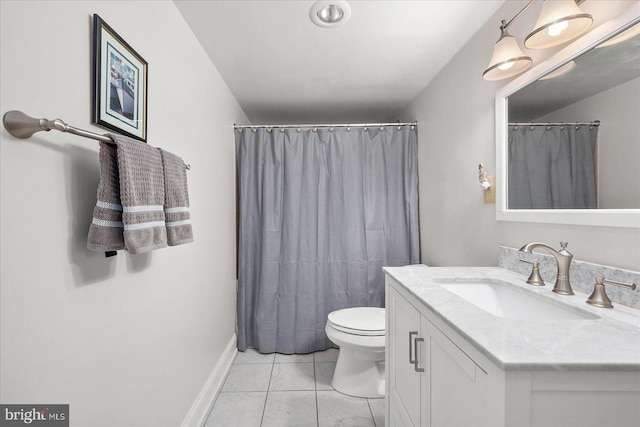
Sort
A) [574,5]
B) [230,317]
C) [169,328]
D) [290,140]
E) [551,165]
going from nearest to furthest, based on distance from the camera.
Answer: [574,5] → [551,165] → [169,328] → [230,317] → [290,140]

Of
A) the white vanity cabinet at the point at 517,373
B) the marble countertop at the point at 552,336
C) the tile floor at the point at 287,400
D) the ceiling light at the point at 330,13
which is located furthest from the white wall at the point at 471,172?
the tile floor at the point at 287,400

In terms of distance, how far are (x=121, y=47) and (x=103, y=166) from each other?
0.47 m

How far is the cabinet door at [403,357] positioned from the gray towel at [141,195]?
926 millimetres

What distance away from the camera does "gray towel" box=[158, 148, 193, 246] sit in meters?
1.10

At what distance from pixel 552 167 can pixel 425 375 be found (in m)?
0.98

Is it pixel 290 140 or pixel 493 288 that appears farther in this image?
pixel 290 140

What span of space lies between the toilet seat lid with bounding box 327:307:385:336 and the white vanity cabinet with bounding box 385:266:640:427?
88 centimetres

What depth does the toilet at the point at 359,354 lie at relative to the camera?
A: 6.21 feet

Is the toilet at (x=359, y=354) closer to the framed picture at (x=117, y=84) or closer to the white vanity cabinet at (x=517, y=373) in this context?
the white vanity cabinet at (x=517, y=373)

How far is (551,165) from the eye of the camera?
49.1 inches

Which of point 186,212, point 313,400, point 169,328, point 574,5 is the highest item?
point 574,5

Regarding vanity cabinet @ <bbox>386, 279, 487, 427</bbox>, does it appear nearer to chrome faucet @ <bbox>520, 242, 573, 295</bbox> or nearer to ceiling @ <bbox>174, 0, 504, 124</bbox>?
chrome faucet @ <bbox>520, 242, 573, 295</bbox>

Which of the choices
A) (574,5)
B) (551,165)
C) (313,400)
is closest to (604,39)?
(574,5)

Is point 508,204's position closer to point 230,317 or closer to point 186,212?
point 186,212
